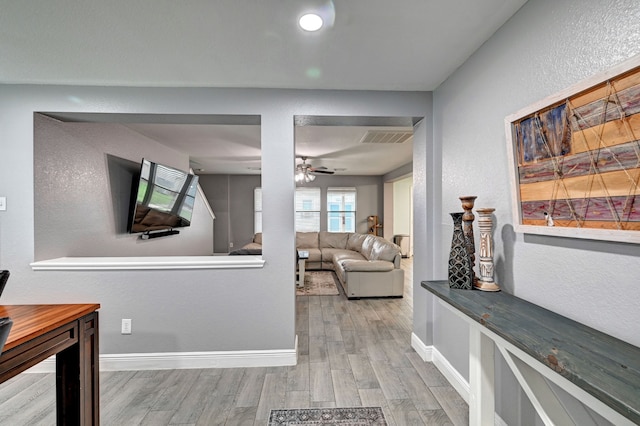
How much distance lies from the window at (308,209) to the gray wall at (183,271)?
5.64 m

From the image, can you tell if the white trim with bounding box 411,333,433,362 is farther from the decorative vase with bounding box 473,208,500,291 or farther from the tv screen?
the tv screen

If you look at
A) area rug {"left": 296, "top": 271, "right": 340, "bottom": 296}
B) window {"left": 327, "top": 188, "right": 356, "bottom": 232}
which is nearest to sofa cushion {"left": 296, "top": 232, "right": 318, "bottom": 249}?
area rug {"left": 296, "top": 271, "right": 340, "bottom": 296}

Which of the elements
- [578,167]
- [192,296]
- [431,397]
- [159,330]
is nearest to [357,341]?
[431,397]

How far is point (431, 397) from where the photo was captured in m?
1.97

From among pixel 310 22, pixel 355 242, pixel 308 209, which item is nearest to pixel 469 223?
pixel 310 22

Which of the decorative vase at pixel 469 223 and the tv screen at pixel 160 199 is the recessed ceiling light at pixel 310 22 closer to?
→ the decorative vase at pixel 469 223

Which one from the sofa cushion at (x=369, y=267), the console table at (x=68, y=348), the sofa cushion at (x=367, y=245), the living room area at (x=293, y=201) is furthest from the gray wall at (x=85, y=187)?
the sofa cushion at (x=367, y=245)

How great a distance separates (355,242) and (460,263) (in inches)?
197

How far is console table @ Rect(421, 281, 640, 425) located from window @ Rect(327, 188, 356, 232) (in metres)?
6.58

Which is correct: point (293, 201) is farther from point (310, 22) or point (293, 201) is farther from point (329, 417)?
point (329, 417)

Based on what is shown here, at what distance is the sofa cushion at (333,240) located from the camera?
708 cm

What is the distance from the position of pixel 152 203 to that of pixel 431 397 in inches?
142

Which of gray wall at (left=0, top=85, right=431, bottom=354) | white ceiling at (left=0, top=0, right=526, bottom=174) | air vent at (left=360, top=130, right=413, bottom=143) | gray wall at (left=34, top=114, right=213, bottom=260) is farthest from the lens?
air vent at (left=360, top=130, right=413, bottom=143)

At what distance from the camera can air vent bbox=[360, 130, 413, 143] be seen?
3.68 meters
